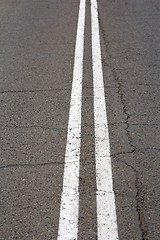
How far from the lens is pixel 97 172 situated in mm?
4125

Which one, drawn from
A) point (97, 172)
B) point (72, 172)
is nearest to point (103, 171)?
point (97, 172)

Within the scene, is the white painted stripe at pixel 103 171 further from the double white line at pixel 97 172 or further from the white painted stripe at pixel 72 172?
the white painted stripe at pixel 72 172

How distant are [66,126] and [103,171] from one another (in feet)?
3.64

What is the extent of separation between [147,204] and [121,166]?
0.64 meters

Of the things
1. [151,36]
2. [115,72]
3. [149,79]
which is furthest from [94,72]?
[151,36]

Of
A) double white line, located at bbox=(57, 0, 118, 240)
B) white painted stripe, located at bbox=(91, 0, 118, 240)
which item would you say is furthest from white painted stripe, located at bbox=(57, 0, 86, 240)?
white painted stripe, located at bbox=(91, 0, 118, 240)

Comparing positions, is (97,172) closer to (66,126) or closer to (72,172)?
(72,172)

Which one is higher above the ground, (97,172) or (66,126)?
(97,172)

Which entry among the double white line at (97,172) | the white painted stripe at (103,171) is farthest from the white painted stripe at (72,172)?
the white painted stripe at (103,171)

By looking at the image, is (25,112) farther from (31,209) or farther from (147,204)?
(147,204)

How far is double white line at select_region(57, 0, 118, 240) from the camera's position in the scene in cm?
341

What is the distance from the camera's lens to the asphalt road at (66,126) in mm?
3570

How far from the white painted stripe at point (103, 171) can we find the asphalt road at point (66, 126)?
52mm

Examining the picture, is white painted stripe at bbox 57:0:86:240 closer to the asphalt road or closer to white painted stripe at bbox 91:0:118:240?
the asphalt road
